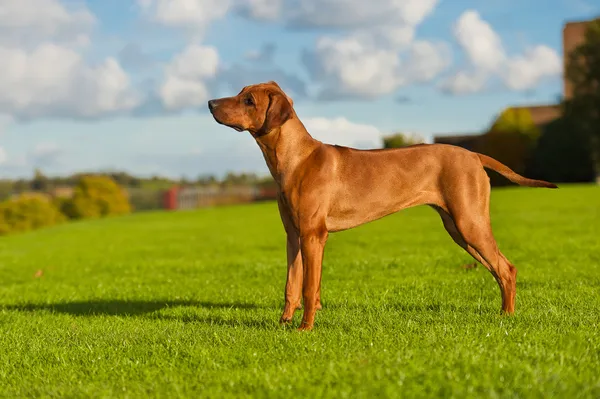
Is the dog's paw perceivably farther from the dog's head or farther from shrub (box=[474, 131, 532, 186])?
shrub (box=[474, 131, 532, 186])

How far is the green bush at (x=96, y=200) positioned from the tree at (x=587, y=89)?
42.6 metres

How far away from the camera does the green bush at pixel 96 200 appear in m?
68.6

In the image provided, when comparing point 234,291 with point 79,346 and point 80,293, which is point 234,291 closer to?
point 80,293

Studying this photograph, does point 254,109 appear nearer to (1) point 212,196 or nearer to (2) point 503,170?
(2) point 503,170

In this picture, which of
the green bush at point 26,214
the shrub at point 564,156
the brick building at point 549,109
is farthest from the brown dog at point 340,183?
the green bush at point 26,214

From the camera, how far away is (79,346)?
6.64 metres

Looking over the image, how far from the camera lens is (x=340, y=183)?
22.4 feet

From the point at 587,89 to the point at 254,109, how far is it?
50.9m

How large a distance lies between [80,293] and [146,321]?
3.58m

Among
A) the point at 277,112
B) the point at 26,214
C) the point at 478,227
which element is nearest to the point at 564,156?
the point at 26,214

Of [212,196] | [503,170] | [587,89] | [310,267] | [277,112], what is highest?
[587,89]

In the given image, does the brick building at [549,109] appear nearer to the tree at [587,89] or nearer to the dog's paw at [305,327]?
the tree at [587,89]

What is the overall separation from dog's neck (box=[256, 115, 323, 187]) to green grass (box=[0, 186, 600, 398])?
156cm

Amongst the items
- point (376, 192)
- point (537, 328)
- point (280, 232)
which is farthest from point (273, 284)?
point (280, 232)
